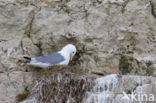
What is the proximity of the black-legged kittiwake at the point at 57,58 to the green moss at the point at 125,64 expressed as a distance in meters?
0.82

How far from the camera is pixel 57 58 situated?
5859 mm

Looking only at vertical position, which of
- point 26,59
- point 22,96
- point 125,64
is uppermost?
point 26,59

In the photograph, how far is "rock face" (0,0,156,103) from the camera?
20.4ft

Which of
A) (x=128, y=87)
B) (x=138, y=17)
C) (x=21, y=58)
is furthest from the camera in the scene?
(x=138, y=17)

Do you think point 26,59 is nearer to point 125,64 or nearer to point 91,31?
point 91,31

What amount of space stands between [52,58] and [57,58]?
0.27 feet

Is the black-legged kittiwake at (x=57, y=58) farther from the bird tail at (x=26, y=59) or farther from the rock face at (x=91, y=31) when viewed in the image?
the rock face at (x=91, y=31)

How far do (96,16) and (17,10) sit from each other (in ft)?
4.19

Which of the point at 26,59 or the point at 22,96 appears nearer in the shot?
the point at 22,96

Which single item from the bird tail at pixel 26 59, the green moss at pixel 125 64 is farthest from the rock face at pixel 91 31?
the bird tail at pixel 26 59

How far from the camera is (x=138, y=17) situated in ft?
21.1

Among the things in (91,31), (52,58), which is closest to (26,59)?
(52,58)

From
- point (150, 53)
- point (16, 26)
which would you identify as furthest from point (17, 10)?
point (150, 53)

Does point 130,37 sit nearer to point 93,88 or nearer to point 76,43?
point 76,43
